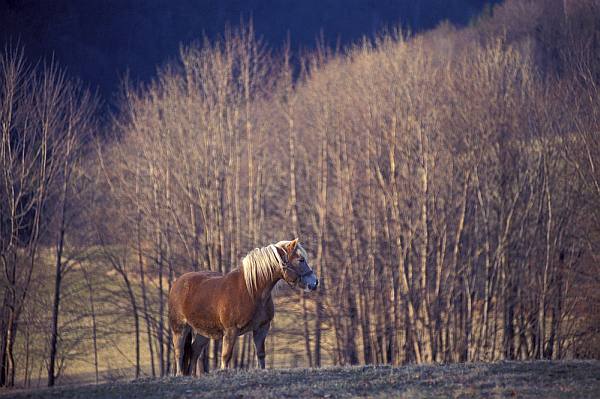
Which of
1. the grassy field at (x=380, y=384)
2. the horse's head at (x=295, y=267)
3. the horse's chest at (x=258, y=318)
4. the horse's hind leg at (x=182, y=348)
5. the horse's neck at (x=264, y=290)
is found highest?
the horse's head at (x=295, y=267)

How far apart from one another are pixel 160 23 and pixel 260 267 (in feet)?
194

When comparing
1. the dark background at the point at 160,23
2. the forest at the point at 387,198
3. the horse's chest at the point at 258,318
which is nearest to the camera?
the horse's chest at the point at 258,318

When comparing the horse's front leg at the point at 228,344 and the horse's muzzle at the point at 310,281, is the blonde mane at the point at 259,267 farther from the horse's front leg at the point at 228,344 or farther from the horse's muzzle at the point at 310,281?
the horse's front leg at the point at 228,344

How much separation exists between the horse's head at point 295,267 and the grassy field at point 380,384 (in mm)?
1204

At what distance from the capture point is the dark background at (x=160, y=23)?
4731 cm

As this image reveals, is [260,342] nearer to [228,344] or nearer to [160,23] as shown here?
[228,344]

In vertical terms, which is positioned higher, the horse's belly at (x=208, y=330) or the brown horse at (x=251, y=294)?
the brown horse at (x=251, y=294)

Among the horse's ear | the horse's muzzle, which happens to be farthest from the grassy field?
the horse's ear

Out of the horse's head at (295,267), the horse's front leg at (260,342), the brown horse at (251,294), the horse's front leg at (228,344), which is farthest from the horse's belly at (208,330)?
the horse's head at (295,267)

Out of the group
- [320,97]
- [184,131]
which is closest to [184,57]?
[184,131]

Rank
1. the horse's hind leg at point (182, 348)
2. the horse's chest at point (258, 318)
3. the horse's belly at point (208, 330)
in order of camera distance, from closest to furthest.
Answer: the horse's chest at point (258, 318)
the horse's belly at point (208, 330)
the horse's hind leg at point (182, 348)

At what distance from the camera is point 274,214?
2800 centimetres

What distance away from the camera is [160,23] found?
64812 mm

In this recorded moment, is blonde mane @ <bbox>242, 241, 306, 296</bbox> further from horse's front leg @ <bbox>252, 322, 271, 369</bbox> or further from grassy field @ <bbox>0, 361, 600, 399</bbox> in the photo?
grassy field @ <bbox>0, 361, 600, 399</bbox>
